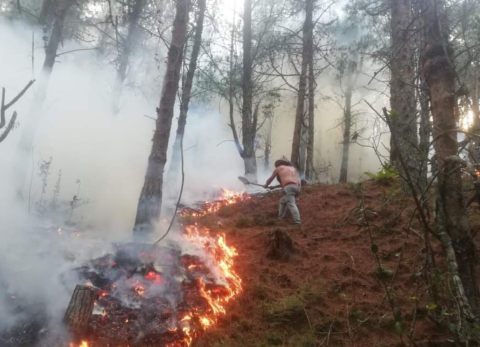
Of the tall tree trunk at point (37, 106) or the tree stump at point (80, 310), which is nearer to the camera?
the tree stump at point (80, 310)

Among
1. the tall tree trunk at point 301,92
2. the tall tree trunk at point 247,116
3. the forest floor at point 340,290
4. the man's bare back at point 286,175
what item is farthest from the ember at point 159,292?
the tall tree trunk at point 247,116

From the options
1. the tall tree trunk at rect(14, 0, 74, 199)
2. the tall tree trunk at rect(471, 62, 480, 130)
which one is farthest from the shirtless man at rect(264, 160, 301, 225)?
the tall tree trunk at rect(14, 0, 74, 199)

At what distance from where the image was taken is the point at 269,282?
5.47m

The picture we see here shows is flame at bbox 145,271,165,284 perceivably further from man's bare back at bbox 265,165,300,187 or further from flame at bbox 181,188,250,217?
man's bare back at bbox 265,165,300,187

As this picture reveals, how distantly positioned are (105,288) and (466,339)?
4313 mm

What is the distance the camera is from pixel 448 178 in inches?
112

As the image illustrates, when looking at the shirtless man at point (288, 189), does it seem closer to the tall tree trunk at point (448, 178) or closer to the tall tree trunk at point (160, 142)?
the tall tree trunk at point (160, 142)

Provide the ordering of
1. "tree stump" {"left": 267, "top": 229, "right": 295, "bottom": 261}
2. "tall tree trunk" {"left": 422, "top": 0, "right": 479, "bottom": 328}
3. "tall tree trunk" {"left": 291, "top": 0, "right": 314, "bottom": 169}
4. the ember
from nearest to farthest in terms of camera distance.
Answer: "tall tree trunk" {"left": 422, "top": 0, "right": 479, "bottom": 328}
the ember
"tree stump" {"left": 267, "top": 229, "right": 295, "bottom": 261}
"tall tree trunk" {"left": 291, "top": 0, "right": 314, "bottom": 169}

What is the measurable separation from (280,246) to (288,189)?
247 centimetres

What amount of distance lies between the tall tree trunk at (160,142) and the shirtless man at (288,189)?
3280 millimetres

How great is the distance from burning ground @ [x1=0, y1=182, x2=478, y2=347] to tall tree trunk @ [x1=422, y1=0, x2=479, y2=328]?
12.4 inches

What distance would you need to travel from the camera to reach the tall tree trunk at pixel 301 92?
11.1 meters

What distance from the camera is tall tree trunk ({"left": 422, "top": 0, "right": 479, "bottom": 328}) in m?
2.68

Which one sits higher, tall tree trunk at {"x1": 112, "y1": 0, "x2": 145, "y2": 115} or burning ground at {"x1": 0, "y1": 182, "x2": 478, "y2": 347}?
tall tree trunk at {"x1": 112, "y1": 0, "x2": 145, "y2": 115}
